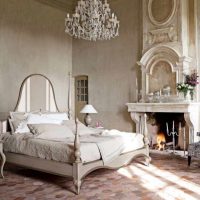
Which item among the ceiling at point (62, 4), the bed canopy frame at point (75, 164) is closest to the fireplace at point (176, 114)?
the bed canopy frame at point (75, 164)

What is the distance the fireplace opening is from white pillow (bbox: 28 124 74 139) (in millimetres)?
2865

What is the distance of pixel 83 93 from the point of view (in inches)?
347

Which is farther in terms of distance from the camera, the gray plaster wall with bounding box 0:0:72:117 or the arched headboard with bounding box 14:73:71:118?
the gray plaster wall with bounding box 0:0:72:117

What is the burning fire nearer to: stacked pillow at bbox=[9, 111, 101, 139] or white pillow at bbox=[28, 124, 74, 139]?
stacked pillow at bbox=[9, 111, 101, 139]

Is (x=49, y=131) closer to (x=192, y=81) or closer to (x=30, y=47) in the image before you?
(x=30, y=47)

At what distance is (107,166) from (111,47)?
14.7ft

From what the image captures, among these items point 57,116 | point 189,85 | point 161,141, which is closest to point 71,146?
point 57,116

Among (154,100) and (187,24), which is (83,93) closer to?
(154,100)

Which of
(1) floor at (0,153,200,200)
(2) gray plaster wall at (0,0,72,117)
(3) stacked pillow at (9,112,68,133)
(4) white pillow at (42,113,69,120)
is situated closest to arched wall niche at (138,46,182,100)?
(4) white pillow at (42,113,69,120)

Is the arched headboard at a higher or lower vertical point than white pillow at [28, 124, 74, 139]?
higher

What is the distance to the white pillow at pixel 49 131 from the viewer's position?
16.3 feet

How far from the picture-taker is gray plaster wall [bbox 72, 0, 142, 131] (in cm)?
763

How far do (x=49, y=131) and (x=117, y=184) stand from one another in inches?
63.4

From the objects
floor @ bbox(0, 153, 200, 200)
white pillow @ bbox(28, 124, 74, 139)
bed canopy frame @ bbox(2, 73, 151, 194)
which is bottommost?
floor @ bbox(0, 153, 200, 200)
